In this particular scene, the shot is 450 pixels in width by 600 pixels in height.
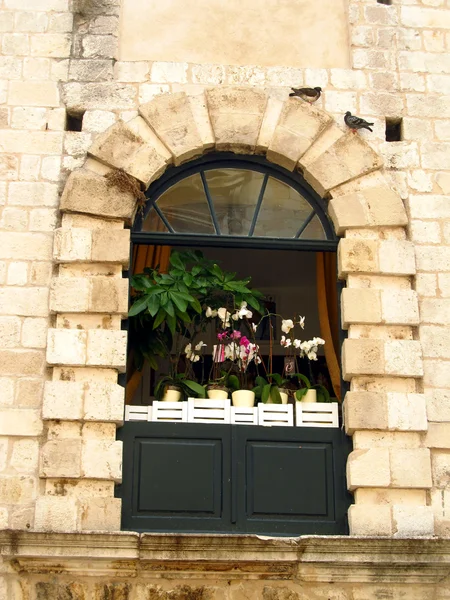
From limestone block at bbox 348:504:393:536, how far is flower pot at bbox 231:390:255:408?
1070 millimetres

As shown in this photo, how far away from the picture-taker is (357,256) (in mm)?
7906

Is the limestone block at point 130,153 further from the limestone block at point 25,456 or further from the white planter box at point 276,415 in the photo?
the limestone block at point 25,456

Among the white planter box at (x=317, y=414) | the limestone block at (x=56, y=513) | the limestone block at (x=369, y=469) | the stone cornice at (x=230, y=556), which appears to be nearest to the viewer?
the stone cornice at (x=230, y=556)

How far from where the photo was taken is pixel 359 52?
862 cm

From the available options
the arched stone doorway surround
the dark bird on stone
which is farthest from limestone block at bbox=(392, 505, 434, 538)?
the dark bird on stone

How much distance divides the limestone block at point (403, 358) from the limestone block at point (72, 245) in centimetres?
222

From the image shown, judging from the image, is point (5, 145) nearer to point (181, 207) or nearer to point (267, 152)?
point (181, 207)

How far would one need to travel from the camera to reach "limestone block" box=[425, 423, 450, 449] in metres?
7.44

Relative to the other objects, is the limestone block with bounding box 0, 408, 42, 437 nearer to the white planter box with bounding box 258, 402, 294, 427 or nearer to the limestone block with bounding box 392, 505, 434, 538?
the white planter box with bounding box 258, 402, 294, 427

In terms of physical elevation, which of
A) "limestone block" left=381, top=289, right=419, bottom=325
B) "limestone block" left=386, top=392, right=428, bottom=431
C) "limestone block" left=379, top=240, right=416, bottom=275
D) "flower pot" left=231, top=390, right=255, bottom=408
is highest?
"limestone block" left=379, top=240, right=416, bottom=275

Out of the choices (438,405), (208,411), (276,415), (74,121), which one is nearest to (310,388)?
(276,415)

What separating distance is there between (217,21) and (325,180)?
1660 mm

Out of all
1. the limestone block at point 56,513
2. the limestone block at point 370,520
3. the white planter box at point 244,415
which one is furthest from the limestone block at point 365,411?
the limestone block at point 56,513

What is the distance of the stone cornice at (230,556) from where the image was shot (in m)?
6.90
